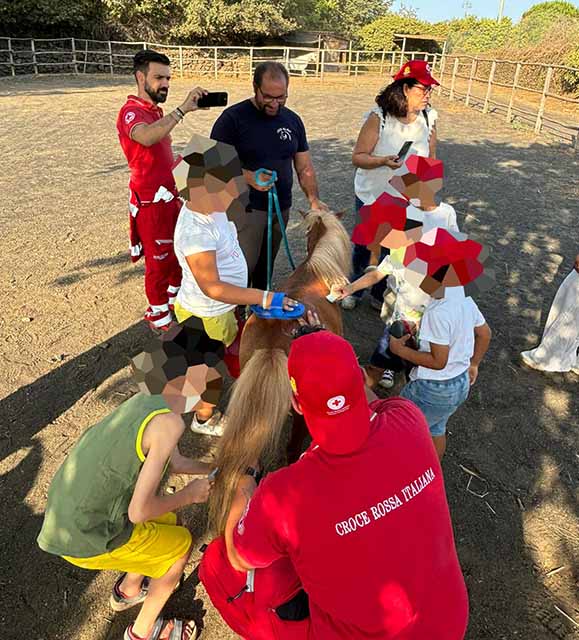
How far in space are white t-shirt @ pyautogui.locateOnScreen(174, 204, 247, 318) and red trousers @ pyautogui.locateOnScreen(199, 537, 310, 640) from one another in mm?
1204

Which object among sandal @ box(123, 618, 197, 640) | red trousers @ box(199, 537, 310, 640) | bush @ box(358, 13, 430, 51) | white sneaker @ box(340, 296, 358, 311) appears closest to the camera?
red trousers @ box(199, 537, 310, 640)

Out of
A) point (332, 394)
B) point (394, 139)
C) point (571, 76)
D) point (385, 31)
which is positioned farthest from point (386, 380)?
point (385, 31)

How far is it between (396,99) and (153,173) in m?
1.73

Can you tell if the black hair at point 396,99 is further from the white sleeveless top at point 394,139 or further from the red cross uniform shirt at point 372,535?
the red cross uniform shirt at point 372,535

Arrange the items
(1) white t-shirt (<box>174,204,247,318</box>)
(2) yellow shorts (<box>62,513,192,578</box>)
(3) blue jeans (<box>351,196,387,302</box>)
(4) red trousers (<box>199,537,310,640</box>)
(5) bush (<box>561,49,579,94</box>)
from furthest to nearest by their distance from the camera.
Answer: (5) bush (<box>561,49,579,94</box>) → (3) blue jeans (<box>351,196,387,302</box>) → (1) white t-shirt (<box>174,204,247,318</box>) → (2) yellow shorts (<box>62,513,192,578</box>) → (4) red trousers (<box>199,537,310,640</box>)

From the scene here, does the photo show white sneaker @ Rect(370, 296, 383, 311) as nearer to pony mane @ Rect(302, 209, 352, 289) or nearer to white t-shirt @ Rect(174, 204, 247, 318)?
pony mane @ Rect(302, 209, 352, 289)

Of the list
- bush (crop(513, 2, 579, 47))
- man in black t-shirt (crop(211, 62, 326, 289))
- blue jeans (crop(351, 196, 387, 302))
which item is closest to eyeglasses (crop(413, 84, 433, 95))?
man in black t-shirt (crop(211, 62, 326, 289))

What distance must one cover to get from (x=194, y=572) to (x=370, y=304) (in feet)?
8.82

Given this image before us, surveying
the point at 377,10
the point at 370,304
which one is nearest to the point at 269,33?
the point at 377,10

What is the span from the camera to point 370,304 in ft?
14.1

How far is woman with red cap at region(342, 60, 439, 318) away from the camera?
3.34m

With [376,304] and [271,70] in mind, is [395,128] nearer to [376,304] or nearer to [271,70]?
[271,70]

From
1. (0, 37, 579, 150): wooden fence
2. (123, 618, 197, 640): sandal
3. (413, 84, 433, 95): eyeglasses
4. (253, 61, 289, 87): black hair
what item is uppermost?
(0, 37, 579, 150): wooden fence

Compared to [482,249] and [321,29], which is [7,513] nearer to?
[482,249]
